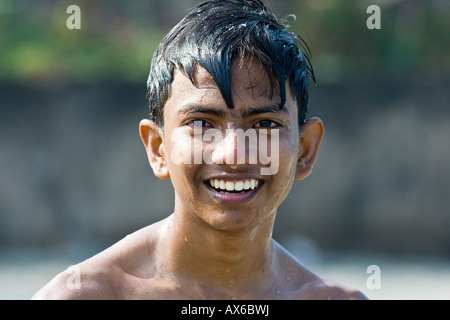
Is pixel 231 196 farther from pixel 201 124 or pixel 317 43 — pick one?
pixel 317 43

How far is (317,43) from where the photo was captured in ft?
31.6

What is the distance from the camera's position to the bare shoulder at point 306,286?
3.15 m

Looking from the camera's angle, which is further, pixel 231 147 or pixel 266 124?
pixel 266 124

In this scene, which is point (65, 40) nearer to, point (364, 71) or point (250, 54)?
point (364, 71)

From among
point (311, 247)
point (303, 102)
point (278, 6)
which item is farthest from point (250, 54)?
point (278, 6)

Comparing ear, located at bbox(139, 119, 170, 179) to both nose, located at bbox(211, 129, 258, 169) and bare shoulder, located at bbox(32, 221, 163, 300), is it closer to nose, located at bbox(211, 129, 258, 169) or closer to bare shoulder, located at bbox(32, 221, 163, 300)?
bare shoulder, located at bbox(32, 221, 163, 300)

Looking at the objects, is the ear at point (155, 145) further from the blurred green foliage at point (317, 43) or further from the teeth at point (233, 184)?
the blurred green foliage at point (317, 43)

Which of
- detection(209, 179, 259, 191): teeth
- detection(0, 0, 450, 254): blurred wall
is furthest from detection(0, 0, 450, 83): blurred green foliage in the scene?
detection(209, 179, 259, 191): teeth

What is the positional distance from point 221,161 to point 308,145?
22.8 inches

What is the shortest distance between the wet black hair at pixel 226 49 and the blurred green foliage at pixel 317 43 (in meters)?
6.12

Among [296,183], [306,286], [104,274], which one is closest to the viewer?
[104,274]

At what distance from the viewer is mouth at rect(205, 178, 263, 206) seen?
2691mm

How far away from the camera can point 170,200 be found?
8633 millimetres

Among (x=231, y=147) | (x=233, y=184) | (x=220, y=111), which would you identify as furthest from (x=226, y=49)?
(x=233, y=184)
